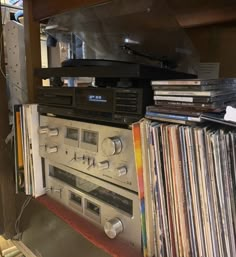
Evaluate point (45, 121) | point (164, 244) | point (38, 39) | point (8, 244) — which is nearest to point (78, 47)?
point (38, 39)

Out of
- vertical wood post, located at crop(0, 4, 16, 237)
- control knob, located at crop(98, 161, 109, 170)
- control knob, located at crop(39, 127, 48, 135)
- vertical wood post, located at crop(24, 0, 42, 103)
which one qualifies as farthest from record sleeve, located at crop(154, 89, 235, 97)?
vertical wood post, located at crop(0, 4, 16, 237)

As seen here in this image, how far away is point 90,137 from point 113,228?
9.5 inches

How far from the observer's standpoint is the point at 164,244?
53 centimetres

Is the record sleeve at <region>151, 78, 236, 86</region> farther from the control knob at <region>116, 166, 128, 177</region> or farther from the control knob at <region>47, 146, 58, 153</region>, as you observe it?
the control knob at <region>47, 146, 58, 153</region>

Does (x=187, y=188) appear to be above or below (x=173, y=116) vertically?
below

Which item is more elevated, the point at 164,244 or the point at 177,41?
the point at 177,41

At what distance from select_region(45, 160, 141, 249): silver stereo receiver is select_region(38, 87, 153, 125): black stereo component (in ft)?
0.58

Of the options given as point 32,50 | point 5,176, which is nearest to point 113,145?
point 32,50

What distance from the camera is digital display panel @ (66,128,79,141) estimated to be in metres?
0.72

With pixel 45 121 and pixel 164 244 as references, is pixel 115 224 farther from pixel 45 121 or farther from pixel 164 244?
pixel 45 121

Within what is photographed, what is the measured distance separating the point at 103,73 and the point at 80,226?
0.44m

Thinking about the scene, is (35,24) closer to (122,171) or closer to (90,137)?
(90,137)

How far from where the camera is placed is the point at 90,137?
676mm

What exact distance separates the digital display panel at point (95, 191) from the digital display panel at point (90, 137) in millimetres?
125
